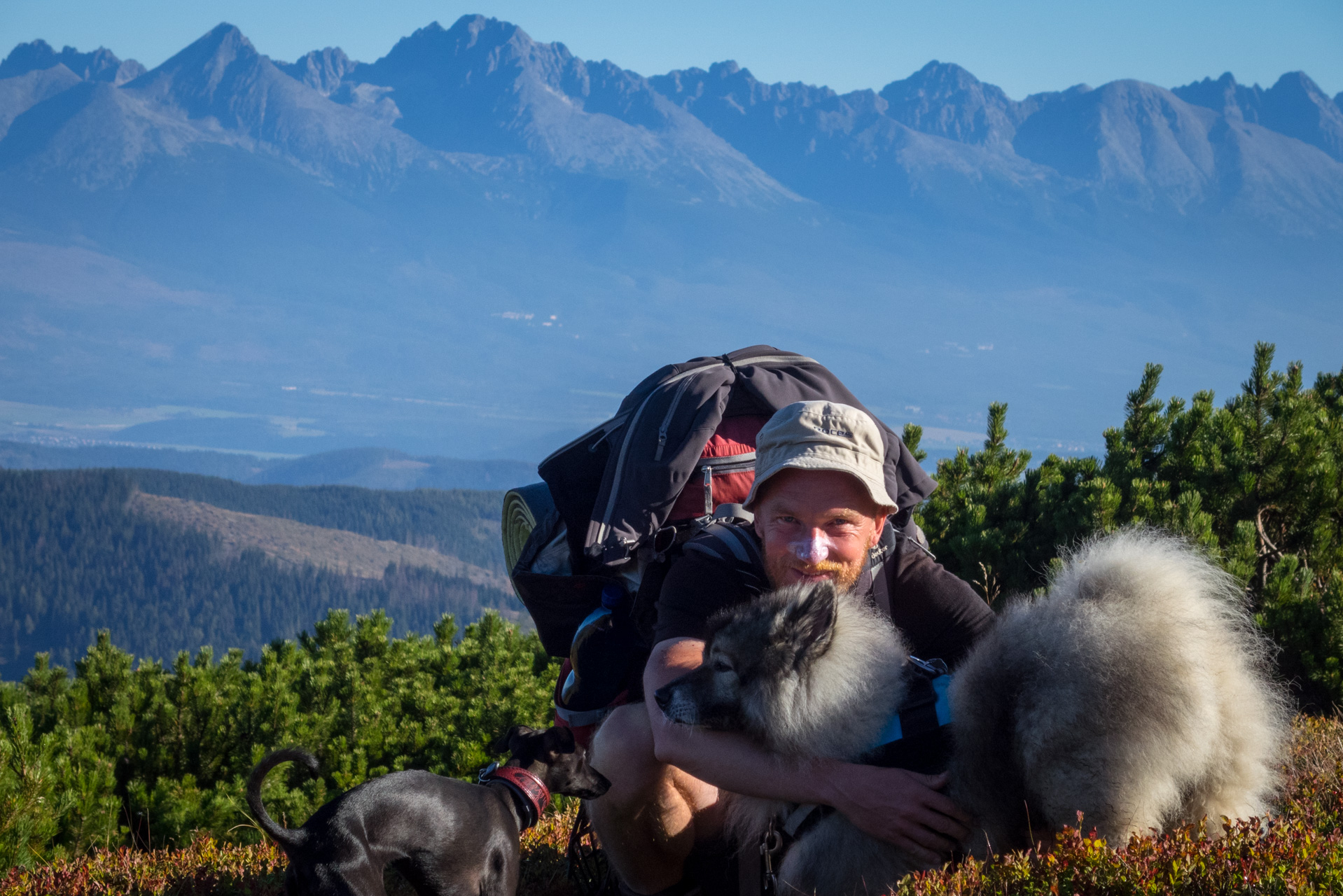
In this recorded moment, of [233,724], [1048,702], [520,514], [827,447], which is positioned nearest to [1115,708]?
[1048,702]

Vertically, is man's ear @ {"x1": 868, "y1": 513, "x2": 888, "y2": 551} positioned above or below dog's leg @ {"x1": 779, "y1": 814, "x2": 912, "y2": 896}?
above

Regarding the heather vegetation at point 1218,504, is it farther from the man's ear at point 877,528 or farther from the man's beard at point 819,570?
the man's beard at point 819,570

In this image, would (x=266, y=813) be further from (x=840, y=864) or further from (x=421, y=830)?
(x=840, y=864)

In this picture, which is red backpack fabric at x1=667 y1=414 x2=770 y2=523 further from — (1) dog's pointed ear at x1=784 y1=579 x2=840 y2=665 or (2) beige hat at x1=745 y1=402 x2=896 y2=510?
(1) dog's pointed ear at x1=784 y1=579 x2=840 y2=665

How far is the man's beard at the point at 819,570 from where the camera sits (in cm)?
348

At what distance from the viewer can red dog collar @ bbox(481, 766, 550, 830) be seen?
388cm

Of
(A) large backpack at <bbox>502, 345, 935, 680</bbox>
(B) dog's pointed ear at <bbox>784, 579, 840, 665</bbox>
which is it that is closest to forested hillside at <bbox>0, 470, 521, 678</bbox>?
(A) large backpack at <bbox>502, 345, 935, 680</bbox>

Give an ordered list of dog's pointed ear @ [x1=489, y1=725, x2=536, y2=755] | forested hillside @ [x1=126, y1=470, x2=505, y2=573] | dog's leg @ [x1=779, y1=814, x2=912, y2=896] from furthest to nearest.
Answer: forested hillside @ [x1=126, y1=470, x2=505, y2=573], dog's pointed ear @ [x1=489, y1=725, x2=536, y2=755], dog's leg @ [x1=779, y1=814, x2=912, y2=896]

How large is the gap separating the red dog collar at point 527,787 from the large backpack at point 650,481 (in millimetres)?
677

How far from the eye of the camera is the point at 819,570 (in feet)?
11.4

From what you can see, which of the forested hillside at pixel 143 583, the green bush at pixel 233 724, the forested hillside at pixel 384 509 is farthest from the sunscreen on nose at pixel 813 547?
the forested hillside at pixel 384 509

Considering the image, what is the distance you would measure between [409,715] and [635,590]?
4.86m

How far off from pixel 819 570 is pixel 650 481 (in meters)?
0.95

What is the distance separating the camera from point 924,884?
272cm
